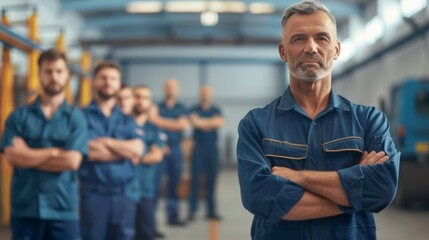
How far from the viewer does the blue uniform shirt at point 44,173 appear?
2691 mm

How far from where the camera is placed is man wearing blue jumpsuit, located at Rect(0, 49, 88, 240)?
2697 millimetres

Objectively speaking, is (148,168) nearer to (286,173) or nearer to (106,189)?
(106,189)

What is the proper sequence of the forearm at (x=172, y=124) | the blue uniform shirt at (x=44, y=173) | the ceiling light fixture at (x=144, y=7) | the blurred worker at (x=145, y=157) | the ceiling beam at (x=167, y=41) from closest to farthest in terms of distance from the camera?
1. the blue uniform shirt at (x=44, y=173)
2. the blurred worker at (x=145, y=157)
3. the forearm at (x=172, y=124)
4. the ceiling beam at (x=167, y=41)
5. the ceiling light fixture at (x=144, y=7)

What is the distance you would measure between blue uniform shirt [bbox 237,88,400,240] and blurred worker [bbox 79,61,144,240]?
169 cm

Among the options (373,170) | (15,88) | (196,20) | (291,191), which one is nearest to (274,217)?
(291,191)

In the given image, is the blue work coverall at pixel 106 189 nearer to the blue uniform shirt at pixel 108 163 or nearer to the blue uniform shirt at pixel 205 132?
the blue uniform shirt at pixel 108 163

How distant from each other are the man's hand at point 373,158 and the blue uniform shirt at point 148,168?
9.54 feet

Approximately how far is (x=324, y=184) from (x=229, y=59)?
57.2ft

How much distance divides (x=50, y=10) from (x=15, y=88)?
5.24 m

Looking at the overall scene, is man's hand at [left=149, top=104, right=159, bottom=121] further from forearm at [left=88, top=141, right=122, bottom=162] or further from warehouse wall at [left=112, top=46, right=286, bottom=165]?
warehouse wall at [left=112, top=46, right=286, bottom=165]

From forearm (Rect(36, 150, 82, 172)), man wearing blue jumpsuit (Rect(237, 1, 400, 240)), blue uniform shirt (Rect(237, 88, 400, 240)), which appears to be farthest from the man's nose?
forearm (Rect(36, 150, 82, 172))

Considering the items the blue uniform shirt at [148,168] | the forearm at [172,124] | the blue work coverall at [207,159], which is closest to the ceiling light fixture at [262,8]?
the blue work coverall at [207,159]

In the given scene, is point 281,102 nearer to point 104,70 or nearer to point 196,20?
point 104,70

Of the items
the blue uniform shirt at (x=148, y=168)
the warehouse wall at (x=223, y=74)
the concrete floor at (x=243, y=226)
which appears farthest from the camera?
the warehouse wall at (x=223, y=74)
